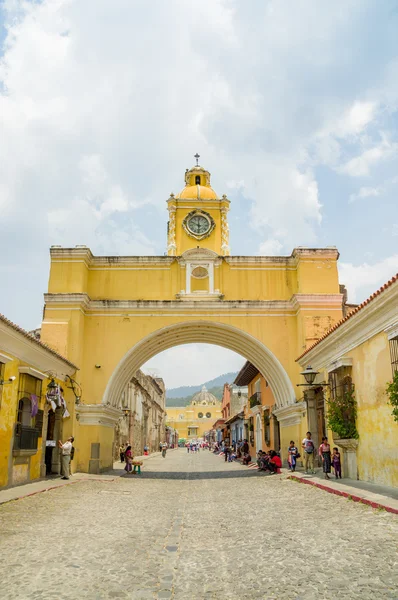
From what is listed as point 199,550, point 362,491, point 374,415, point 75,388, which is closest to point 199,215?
point 75,388

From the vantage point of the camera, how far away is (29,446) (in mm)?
13500

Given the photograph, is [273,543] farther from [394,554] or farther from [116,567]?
[116,567]

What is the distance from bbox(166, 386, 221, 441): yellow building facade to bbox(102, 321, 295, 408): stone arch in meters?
72.6

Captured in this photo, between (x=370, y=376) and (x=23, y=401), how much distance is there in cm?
854

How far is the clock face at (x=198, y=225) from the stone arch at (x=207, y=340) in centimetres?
428

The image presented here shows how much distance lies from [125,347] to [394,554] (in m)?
15.2

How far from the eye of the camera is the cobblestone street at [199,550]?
4.42m

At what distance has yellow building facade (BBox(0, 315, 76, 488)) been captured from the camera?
39.3 feet

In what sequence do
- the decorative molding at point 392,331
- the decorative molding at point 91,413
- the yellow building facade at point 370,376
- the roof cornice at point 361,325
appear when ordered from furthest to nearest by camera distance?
the decorative molding at point 91,413 → the yellow building facade at point 370,376 → the roof cornice at point 361,325 → the decorative molding at point 392,331

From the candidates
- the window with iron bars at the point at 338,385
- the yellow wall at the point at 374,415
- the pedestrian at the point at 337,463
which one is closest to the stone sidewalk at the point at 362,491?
the pedestrian at the point at 337,463

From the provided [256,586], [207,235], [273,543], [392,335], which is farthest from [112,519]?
[207,235]

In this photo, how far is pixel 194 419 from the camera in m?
95.1

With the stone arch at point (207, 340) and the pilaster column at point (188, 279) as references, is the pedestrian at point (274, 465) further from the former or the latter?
the pilaster column at point (188, 279)

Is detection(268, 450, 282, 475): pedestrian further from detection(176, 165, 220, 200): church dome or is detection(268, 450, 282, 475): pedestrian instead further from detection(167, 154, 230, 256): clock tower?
detection(176, 165, 220, 200): church dome
